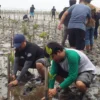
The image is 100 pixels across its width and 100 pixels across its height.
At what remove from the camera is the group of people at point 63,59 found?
14.1ft

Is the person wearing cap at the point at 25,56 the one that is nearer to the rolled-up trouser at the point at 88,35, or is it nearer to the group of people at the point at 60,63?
the group of people at the point at 60,63

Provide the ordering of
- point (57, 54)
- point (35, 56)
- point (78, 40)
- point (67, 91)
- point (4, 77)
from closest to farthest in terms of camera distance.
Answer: point (57, 54) → point (67, 91) → point (35, 56) → point (4, 77) → point (78, 40)

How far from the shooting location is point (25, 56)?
545cm

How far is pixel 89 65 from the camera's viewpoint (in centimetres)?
475

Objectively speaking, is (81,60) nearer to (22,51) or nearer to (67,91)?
(67,91)

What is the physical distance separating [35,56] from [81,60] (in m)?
1.18

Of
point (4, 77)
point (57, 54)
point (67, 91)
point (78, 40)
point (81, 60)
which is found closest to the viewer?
point (57, 54)

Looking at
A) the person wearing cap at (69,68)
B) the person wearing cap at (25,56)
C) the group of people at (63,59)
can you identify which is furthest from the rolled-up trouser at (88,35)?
the person wearing cap at (69,68)

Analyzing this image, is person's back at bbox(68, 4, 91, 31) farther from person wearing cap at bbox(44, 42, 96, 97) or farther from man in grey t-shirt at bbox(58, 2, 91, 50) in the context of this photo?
person wearing cap at bbox(44, 42, 96, 97)

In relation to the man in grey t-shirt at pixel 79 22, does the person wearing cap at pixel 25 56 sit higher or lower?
lower

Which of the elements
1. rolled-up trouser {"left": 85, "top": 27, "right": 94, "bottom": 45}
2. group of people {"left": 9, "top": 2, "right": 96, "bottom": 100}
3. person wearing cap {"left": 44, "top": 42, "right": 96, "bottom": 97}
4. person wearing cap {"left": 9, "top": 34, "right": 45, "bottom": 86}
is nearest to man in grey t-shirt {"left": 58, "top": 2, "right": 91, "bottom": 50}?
group of people {"left": 9, "top": 2, "right": 96, "bottom": 100}

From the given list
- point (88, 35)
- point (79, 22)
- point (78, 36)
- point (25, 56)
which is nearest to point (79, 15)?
point (79, 22)

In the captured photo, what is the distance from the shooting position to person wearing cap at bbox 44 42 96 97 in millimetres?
4203

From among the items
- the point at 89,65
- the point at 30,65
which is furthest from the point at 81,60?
the point at 30,65
